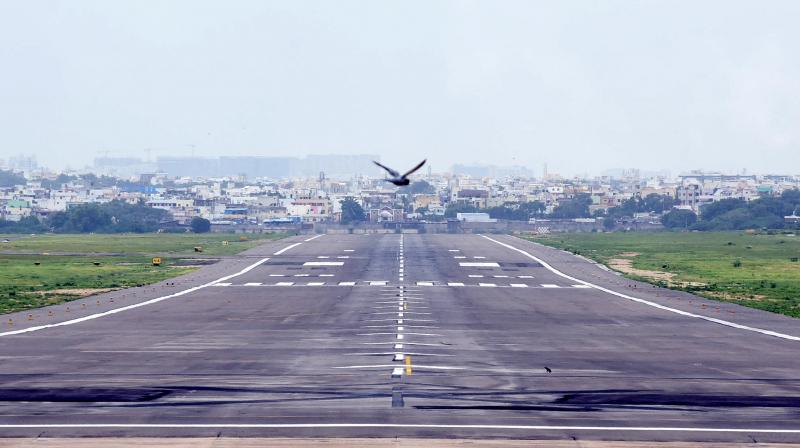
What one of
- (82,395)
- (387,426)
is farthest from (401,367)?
(387,426)

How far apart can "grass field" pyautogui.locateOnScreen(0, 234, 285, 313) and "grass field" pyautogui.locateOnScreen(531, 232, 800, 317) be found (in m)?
34.0

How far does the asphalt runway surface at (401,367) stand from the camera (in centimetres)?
2519

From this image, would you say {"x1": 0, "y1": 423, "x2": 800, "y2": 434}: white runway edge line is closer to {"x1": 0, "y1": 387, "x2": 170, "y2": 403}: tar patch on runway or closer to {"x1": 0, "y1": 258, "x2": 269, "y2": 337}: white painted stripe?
{"x1": 0, "y1": 387, "x2": 170, "y2": 403}: tar patch on runway

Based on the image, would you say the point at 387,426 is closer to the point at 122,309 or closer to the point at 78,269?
the point at 122,309

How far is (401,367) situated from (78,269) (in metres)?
67.2

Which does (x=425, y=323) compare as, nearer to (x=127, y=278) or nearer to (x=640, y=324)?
(x=640, y=324)

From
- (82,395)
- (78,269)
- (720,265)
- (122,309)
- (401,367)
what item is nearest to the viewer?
(82,395)

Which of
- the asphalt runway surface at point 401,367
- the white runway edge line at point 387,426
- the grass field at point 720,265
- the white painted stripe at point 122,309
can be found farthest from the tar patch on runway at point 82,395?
the grass field at point 720,265

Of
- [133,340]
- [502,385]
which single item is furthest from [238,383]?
[133,340]

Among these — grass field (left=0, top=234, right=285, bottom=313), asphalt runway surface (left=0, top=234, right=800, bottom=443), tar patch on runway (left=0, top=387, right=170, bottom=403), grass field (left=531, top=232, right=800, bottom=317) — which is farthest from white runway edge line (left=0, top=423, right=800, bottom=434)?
grass field (left=531, top=232, right=800, bottom=317)

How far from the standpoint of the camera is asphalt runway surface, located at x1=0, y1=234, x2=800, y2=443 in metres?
25.2

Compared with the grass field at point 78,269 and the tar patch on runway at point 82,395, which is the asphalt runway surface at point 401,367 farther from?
the grass field at point 78,269

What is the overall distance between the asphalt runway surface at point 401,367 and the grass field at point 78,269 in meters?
3.89

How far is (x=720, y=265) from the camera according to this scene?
106 m
